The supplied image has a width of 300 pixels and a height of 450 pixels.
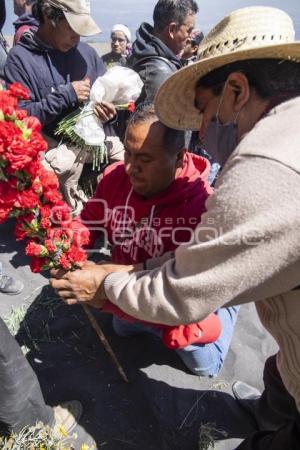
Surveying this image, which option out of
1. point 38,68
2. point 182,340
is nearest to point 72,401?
point 182,340

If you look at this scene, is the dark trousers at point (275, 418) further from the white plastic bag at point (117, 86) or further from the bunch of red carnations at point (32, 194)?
the white plastic bag at point (117, 86)

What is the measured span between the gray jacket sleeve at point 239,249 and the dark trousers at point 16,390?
0.83 metres

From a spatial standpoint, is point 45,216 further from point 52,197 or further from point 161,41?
point 161,41

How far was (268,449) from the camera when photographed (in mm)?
1753

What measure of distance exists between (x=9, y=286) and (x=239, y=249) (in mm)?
2770

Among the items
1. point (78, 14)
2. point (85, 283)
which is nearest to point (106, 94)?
point (78, 14)

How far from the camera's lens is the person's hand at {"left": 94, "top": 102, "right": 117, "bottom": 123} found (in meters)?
3.54

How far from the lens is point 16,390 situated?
1.93m

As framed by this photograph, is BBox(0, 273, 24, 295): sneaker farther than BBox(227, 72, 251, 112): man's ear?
Yes

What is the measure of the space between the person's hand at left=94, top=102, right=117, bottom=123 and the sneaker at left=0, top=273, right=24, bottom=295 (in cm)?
169

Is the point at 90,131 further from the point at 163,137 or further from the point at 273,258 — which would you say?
the point at 273,258

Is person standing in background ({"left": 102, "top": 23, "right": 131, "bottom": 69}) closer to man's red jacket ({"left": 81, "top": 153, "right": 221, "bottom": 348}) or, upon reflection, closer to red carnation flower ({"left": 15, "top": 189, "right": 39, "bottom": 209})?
man's red jacket ({"left": 81, "top": 153, "right": 221, "bottom": 348})

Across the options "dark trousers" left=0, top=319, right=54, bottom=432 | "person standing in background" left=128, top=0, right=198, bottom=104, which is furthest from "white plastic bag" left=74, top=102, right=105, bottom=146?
"dark trousers" left=0, top=319, right=54, bottom=432

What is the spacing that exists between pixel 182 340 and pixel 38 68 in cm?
265
